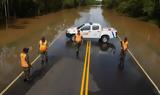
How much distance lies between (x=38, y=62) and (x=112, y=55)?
253 inches

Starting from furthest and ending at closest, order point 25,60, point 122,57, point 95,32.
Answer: point 95,32
point 122,57
point 25,60

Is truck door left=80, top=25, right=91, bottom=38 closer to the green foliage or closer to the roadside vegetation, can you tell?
the roadside vegetation

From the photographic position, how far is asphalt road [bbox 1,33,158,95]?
16281 mm

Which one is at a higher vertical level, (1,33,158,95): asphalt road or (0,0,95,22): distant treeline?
(0,0,95,22): distant treeline

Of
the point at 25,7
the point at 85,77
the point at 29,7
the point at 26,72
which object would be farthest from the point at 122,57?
the point at 29,7

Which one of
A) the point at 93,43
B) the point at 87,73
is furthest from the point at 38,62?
the point at 93,43

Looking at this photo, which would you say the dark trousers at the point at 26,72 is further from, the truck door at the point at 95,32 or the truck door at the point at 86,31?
the truck door at the point at 95,32

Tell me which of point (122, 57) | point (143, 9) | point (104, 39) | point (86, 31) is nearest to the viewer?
point (122, 57)

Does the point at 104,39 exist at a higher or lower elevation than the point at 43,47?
lower

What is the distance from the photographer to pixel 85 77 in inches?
743

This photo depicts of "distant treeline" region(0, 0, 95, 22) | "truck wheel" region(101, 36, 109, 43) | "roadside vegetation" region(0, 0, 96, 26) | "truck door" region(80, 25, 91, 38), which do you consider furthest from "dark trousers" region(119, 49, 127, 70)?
"distant treeline" region(0, 0, 95, 22)

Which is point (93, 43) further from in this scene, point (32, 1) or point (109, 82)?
point (32, 1)

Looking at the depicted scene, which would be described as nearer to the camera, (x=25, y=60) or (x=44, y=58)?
(x=25, y=60)

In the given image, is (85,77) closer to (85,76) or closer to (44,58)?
(85,76)
